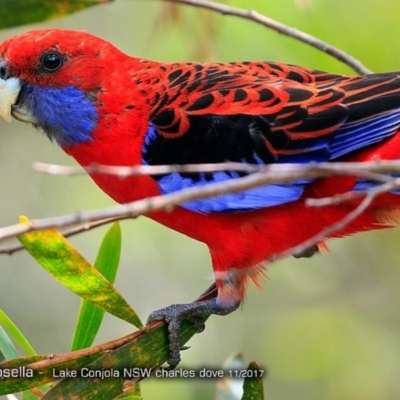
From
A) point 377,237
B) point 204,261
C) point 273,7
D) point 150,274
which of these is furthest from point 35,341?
point 273,7

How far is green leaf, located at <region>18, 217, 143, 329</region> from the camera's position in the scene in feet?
7.14

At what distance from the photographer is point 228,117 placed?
2699 mm

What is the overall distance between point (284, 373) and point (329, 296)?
0.56m

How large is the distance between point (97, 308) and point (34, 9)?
3.44 ft

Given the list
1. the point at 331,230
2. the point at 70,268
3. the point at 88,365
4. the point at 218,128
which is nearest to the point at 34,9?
the point at 218,128

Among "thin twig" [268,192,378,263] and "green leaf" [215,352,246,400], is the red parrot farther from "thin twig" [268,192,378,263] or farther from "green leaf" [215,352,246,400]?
"thin twig" [268,192,378,263]

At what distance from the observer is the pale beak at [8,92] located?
9.12 ft

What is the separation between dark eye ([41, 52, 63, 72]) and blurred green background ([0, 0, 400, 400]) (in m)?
1.22

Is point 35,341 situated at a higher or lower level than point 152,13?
lower

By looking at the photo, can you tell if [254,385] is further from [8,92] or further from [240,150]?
[8,92]

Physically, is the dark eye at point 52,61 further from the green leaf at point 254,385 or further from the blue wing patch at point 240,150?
the green leaf at point 254,385

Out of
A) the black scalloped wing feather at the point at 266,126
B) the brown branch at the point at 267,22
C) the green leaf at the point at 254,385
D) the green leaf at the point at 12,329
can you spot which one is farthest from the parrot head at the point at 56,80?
the green leaf at the point at 254,385

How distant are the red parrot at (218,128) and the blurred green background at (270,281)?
1.18 metres

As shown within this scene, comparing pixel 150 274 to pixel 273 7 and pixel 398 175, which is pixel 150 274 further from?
pixel 398 175
